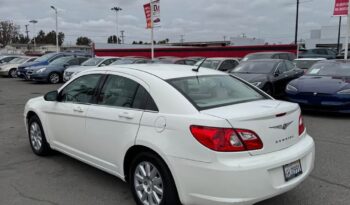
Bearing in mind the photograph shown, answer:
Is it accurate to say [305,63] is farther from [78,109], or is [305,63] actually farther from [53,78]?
[53,78]

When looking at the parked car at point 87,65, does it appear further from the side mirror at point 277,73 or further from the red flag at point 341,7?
the red flag at point 341,7

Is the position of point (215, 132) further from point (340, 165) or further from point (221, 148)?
point (340, 165)

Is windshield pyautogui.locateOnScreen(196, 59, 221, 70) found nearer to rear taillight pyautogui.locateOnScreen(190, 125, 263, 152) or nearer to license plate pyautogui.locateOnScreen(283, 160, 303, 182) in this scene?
license plate pyautogui.locateOnScreen(283, 160, 303, 182)

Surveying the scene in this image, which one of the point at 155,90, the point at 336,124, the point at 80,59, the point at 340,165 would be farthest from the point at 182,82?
the point at 80,59

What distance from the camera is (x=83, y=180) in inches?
181

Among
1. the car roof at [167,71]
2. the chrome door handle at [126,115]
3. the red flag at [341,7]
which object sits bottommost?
the chrome door handle at [126,115]

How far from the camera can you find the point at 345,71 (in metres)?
9.53

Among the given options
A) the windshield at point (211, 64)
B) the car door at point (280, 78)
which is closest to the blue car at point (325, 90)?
the car door at point (280, 78)

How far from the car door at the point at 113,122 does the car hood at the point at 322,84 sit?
20.7ft

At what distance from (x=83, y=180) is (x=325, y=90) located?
6556mm

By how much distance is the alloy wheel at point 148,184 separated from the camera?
3.43 m

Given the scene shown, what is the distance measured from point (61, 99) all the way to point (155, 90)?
200 centimetres

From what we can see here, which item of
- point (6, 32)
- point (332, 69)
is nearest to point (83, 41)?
point (6, 32)

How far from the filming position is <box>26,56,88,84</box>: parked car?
1919cm
